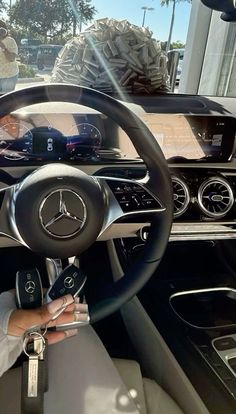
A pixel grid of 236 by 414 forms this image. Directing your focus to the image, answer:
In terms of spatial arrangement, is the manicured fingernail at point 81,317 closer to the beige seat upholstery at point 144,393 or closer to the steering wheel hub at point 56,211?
the steering wheel hub at point 56,211

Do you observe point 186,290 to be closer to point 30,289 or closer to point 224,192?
point 224,192

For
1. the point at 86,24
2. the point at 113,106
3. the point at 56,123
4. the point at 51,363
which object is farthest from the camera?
the point at 86,24

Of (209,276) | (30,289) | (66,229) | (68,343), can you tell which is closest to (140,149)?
(66,229)

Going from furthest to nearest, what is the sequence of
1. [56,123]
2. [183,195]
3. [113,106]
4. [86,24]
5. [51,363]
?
[86,24], [183,195], [56,123], [51,363], [113,106]

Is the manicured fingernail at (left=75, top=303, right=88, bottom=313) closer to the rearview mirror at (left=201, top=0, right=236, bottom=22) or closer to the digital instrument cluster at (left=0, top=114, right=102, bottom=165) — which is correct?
the digital instrument cluster at (left=0, top=114, right=102, bottom=165)

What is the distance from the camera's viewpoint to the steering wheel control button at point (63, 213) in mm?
985

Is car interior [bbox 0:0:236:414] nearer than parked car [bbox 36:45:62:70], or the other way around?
car interior [bbox 0:0:236:414]

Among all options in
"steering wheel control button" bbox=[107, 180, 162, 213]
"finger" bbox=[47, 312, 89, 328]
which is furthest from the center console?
"finger" bbox=[47, 312, 89, 328]

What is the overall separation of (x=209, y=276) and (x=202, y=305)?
24 centimetres

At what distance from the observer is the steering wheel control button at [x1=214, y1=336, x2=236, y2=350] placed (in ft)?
4.43

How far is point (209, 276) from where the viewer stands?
1812mm

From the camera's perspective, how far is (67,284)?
1.05 metres

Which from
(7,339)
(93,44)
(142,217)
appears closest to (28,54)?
(93,44)

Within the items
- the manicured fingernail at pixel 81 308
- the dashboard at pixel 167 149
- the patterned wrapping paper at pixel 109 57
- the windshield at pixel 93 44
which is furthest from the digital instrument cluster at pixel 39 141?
the manicured fingernail at pixel 81 308
